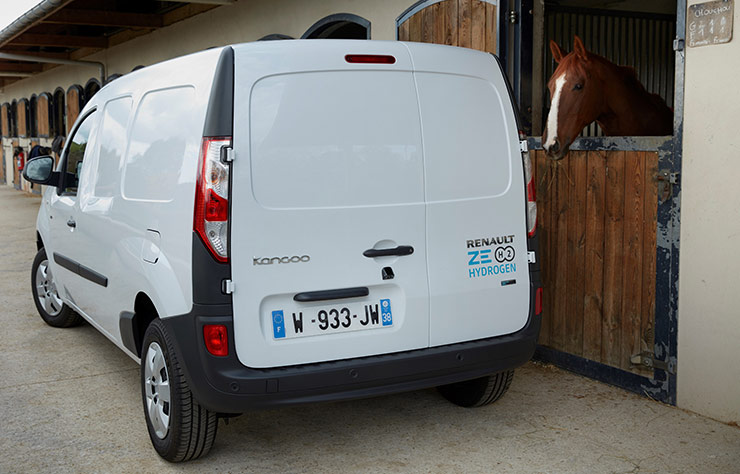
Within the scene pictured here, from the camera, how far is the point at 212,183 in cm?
326

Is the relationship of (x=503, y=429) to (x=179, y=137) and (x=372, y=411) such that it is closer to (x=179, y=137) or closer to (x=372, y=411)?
(x=372, y=411)

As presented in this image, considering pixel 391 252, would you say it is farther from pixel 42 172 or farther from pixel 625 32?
pixel 625 32

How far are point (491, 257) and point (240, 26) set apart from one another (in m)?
6.95

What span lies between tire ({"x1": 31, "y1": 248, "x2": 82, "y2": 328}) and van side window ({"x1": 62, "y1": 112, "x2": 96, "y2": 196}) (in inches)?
39.8

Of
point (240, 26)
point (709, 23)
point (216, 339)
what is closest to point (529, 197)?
point (709, 23)

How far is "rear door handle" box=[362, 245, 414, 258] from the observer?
3.48 m

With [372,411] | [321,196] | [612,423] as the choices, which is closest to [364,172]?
[321,196]

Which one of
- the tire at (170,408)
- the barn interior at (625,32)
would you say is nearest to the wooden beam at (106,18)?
the barn interior at (625,32)

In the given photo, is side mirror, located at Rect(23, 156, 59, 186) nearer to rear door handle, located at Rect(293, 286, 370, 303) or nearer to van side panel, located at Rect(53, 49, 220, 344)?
van side panel, located at Rect(53, 49, 220, 344)

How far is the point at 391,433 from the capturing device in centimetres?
412

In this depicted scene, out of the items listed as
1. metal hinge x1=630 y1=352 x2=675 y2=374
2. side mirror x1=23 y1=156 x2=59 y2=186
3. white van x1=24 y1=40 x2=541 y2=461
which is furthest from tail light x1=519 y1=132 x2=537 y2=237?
side mirror x1=23 y1=156 x2=59 y2=186

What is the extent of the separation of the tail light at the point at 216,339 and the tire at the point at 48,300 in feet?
11.1

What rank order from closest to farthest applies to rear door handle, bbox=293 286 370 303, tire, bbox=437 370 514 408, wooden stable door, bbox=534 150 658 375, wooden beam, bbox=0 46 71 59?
rear door handle, bbox=293 286 370 303 → tire, bbox=437 370 514 408 → wooden stable door, bbox=534 150 658 375 → wooden beam, bbox=0 46 71 59

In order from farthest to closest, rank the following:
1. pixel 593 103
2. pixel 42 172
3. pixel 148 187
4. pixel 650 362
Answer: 1. pixel 42 172
2. pixel 593 103
3. pixel 650 362
4. pixel 148 187
